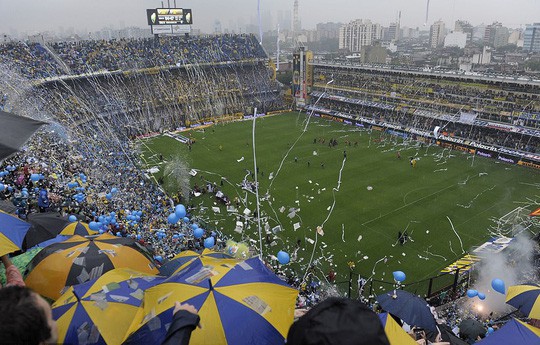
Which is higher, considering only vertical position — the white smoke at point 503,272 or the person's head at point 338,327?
the person's head at point 338,327

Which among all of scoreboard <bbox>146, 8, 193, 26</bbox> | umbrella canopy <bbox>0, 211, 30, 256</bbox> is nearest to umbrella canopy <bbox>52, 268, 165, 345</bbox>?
umbrella canopy <bbox>0, 211, 30, 256</bbox>

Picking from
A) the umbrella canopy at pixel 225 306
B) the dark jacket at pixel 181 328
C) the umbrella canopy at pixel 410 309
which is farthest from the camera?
the umbrella canopy at pixel 410 309

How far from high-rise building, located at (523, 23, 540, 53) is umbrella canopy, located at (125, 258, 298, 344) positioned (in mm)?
174317

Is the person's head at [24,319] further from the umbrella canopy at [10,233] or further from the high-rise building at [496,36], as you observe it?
the high-rise building at [496,36]

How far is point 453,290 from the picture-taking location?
19.3 m

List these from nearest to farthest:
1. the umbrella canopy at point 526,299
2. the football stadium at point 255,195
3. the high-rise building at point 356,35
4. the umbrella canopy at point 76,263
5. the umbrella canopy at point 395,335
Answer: the umbrella canopy at point 395,335, the football stadium at point 255,195, the umbrella canopy at point 76,263, the umbrella canopy at point 526,299, the high-rise building at point 356,35

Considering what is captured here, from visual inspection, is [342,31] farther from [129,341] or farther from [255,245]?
[129,341]

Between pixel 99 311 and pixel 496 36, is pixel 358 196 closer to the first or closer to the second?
pixel 99 311

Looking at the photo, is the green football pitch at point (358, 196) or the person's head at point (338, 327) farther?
the green football pitch at point (358, 196)

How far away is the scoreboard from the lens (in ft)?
218

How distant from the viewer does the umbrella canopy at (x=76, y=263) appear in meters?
9.29

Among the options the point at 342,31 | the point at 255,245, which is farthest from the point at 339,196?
the point at 342,31

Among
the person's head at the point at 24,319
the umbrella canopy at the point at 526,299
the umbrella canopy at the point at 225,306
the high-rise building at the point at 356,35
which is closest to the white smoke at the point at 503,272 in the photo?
the umbrella canopy at the point at 526,299

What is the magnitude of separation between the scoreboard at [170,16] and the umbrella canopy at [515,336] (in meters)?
69.3
